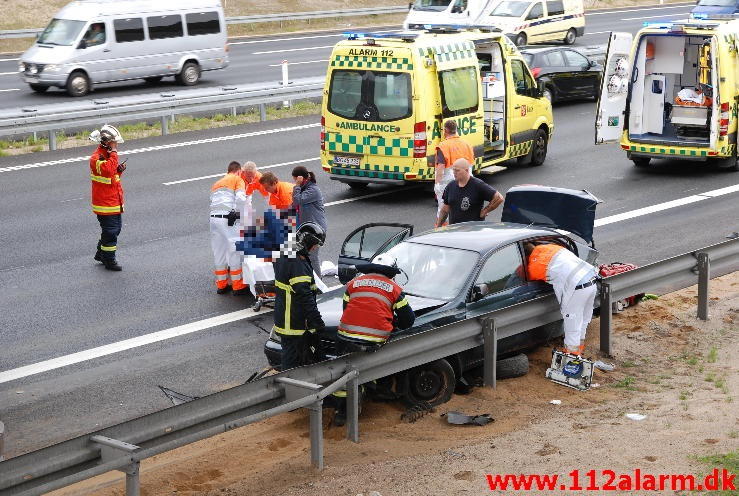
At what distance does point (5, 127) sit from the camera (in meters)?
23.0

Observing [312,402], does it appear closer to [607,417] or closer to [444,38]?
[607,417]

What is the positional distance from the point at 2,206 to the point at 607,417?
11.9 metres

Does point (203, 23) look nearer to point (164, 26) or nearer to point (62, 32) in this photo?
Result: point (164, 26)

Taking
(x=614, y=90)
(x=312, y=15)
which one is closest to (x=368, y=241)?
(x=614, y=90)

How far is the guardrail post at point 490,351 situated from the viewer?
10562mm

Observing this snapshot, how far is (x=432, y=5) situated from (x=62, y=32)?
48.4 feet

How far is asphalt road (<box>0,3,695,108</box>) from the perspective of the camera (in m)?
29.9

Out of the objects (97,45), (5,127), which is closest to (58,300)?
(5,127)

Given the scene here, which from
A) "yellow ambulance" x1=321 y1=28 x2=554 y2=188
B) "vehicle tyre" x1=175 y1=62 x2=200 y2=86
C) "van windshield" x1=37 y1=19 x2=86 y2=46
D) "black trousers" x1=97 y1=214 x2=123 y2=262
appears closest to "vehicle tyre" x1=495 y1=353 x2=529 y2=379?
"black trousers" x1=97 y1=214 x2=123 y2=262

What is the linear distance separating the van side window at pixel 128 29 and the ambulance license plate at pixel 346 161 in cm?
1261

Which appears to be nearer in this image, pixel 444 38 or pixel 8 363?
pixel 8 363

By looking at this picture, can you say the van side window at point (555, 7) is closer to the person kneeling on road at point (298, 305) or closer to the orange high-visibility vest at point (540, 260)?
the orange high-visibility vest at point (540, 260)

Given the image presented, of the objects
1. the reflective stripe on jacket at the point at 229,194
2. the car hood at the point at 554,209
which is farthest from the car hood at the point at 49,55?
the car hood at the point at 554,209

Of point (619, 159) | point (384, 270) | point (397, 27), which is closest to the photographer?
point (384, 270)
